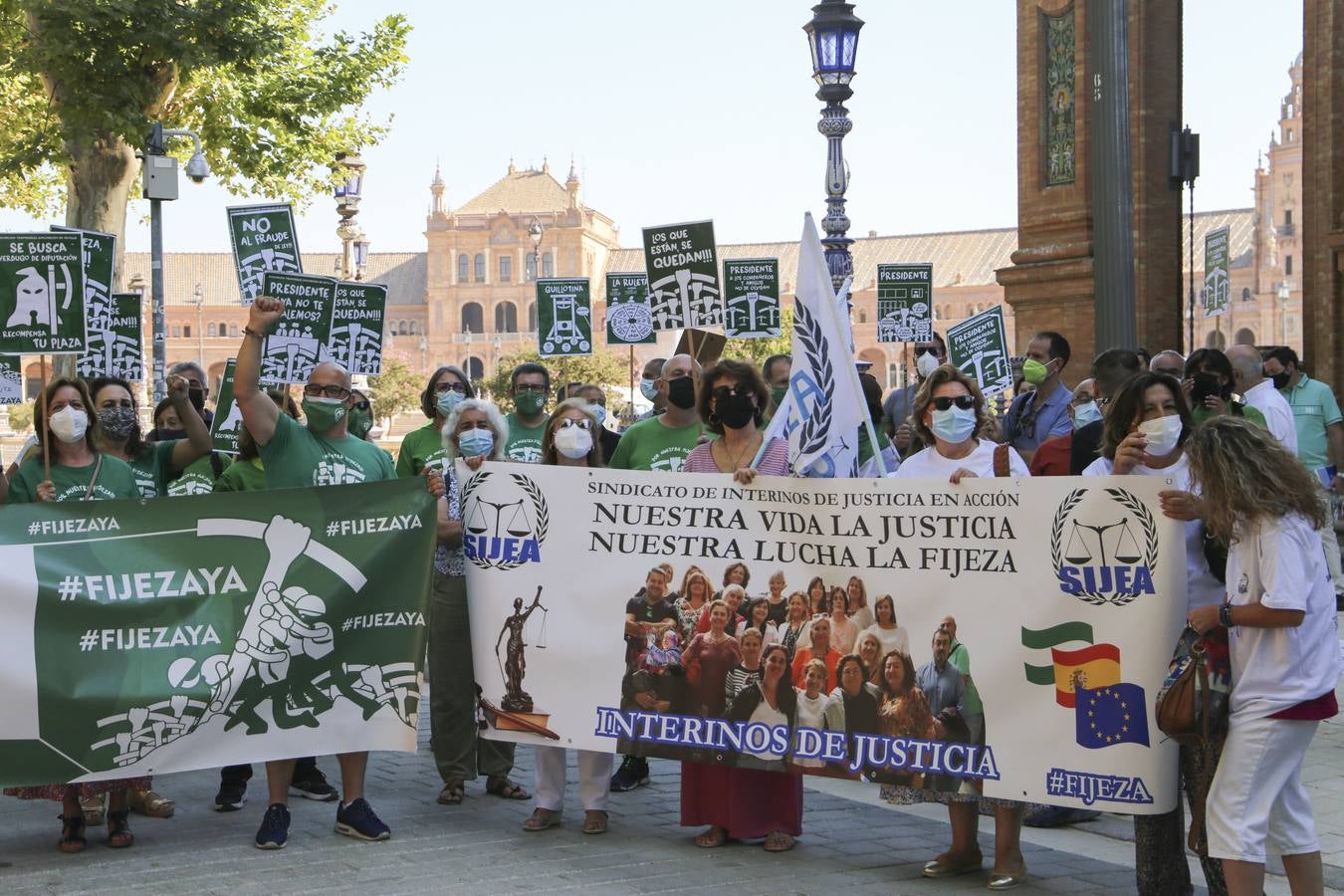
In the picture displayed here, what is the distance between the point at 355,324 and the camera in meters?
10.1

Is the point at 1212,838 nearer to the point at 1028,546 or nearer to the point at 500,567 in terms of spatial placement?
the point at 1028,546

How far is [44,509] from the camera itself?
6352 mm

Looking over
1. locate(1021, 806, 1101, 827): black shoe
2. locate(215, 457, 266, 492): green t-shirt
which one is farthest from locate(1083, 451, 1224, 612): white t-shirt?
locate(215, 457, 266, 492): green t-shirt

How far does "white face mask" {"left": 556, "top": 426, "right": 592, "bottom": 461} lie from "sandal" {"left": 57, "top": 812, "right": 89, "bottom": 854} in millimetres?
2381

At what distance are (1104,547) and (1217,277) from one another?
9.97 meters

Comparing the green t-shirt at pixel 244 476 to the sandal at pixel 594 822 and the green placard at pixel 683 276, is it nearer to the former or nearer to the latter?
the sandal at pixel 594 822

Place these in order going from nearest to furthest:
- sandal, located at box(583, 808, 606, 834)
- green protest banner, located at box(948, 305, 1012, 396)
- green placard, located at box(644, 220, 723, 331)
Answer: sandal, located at box(583, 808, 606, 834)
green placard, located at box(644, 220, 723, 331)
green protest banner, located at box(948, 305, 1012, 396)

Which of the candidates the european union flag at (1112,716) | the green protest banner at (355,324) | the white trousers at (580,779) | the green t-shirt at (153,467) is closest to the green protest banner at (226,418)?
the green protest banner at (355,324)

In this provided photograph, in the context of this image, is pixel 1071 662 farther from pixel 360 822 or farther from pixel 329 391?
pixel 329 391

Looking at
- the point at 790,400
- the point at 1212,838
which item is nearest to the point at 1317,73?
the point at 790,400

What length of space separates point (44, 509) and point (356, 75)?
20691 mm

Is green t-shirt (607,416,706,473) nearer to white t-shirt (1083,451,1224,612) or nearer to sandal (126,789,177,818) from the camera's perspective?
sandal (126,789,177,818)

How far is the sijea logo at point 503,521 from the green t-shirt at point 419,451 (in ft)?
3.51

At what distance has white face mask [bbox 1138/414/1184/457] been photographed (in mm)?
5430
